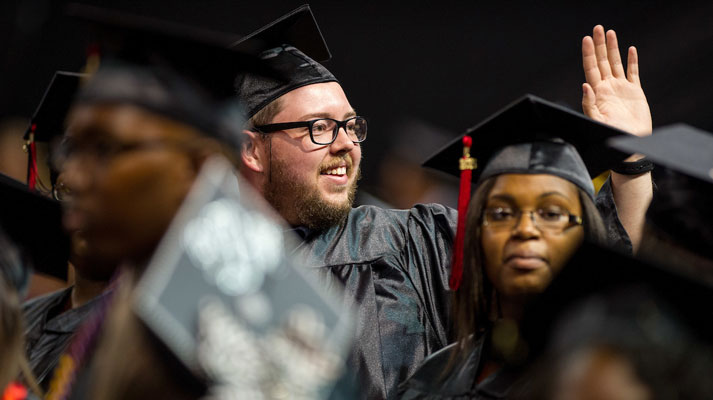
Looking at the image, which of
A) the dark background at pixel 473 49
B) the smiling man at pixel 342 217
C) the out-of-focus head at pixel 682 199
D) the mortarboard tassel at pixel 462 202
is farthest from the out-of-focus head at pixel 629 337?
the dark background at pixel 473 49

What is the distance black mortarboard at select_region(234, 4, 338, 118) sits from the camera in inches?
120

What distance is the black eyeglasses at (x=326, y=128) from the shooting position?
3.02 meters

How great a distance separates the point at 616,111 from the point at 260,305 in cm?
146

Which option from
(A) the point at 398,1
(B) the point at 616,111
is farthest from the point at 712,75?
(B) the point at 616,111

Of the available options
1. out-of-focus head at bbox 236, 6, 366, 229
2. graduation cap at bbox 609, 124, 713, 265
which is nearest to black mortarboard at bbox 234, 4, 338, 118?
out-of-focus head at bbox 236, 6, 366, 229

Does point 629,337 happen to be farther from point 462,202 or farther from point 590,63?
point 590,63

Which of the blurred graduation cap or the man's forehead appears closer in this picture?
the blurred graduation cap

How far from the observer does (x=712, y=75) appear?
4.83m

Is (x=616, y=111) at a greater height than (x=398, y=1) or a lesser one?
lesser

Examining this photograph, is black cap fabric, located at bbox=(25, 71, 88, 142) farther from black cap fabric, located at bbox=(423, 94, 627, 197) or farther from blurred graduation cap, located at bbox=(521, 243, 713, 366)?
blurred graduation cap, located at bbox=(521, 243, 713, 366)

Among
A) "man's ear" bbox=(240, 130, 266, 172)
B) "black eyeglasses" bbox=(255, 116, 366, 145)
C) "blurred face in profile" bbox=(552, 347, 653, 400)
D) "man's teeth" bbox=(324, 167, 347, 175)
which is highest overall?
"black eyeglasses" bbox=(255, 116, 366, 145)

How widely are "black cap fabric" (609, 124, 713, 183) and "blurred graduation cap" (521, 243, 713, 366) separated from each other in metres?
0.23

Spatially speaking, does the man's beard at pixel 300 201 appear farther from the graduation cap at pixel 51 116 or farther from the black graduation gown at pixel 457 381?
the black graduation gown at pixel 457 381

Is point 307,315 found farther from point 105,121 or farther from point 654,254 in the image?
point 654,254
